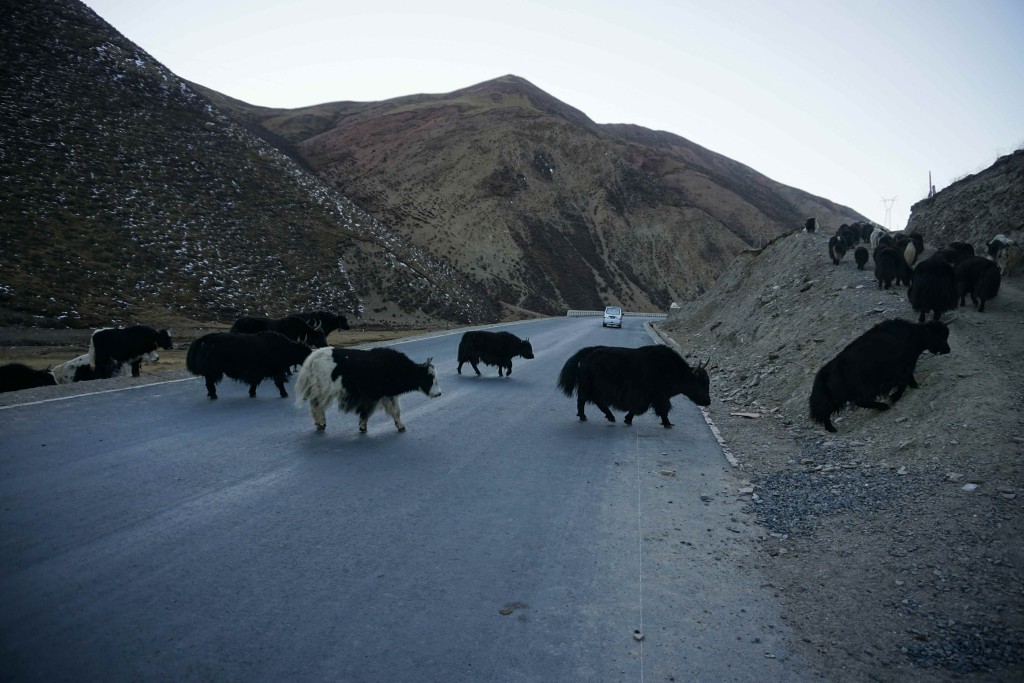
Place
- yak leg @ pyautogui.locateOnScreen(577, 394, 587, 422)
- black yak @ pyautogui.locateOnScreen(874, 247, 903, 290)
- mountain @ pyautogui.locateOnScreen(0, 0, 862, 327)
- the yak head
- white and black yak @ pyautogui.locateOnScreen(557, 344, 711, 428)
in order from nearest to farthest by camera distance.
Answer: the yak head → white and black yak @ pyautogui.locateOnScreen(557, 344, 711, 428) → yak leg @ pyautogui.locateOnScreen(577, 394, 587, 422) → black yak @ pyautogui.locateOnScreen(874, 247, 903, 290) → mountain @ pyautogui.locateOnScreen(0, 0, 862, 327)

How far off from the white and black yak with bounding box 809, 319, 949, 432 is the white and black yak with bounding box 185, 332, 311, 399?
30.6ft

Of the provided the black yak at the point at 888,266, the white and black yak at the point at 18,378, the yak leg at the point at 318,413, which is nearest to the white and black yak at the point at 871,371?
the yak leg at the point at 318,413

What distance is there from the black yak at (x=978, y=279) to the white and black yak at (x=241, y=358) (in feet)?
50.9

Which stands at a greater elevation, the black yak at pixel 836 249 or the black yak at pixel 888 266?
the black yak at pixel 836 249

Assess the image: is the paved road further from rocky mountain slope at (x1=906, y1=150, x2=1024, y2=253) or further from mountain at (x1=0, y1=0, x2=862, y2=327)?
rocky mountain slope at (x1=906, y1=150, x2=1024, y2=253)

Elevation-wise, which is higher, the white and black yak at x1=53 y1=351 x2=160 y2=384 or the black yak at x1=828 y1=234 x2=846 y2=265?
the black yak at x1=828 y1=234 x2=846 y2=265

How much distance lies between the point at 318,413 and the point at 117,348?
9.13 m

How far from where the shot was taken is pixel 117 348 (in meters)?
15.6

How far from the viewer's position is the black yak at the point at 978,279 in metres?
15.3

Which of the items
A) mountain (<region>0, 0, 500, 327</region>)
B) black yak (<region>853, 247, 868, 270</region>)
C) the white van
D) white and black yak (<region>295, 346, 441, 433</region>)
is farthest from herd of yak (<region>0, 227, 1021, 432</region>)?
the white van

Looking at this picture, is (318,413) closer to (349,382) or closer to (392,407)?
(349,382)

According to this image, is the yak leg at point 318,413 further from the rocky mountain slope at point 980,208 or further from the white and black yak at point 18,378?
the rocky mountain slope at point 980,208

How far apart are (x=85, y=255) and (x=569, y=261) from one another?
62.6 m

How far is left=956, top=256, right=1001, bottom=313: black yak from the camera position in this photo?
15.3 metres
